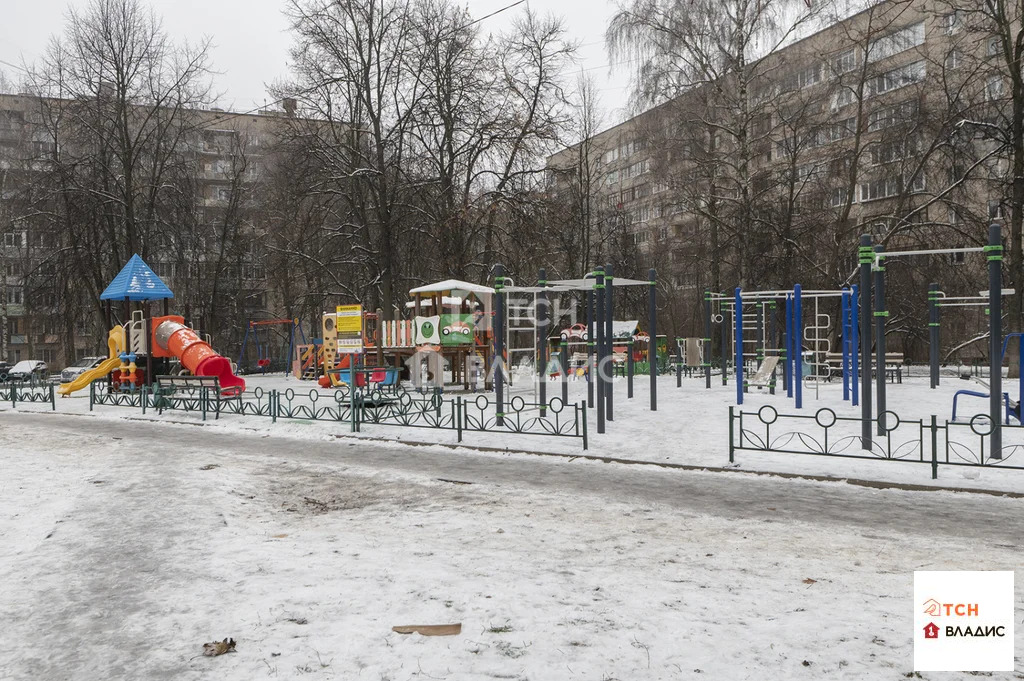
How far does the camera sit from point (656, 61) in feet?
81.5

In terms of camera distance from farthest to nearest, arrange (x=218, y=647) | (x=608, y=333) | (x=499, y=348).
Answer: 1. (x=608, y=333)
2. (x=499, y=348)
3. (x=218, y=647)

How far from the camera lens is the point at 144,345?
67.8 ft

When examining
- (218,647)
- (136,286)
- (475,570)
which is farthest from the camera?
(136,286)

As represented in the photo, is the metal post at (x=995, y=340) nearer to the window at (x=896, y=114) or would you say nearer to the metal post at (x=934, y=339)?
the metal post at (x=934, y=339)

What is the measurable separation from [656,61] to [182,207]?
61.2ft

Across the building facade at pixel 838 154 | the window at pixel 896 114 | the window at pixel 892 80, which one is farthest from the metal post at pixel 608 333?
the window at pixel 892 80

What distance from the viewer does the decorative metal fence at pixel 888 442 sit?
26.4 feet

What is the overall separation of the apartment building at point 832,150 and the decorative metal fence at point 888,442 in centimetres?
1322

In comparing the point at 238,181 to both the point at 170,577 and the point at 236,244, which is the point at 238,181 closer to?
the point at 236,244

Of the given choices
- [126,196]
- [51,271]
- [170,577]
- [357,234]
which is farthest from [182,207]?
[170,577]

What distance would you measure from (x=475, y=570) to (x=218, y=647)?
65.8 inches

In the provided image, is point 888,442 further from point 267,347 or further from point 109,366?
point 267,347

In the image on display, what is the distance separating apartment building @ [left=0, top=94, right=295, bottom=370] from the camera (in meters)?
27.6

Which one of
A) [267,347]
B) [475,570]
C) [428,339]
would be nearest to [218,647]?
[475,570]
